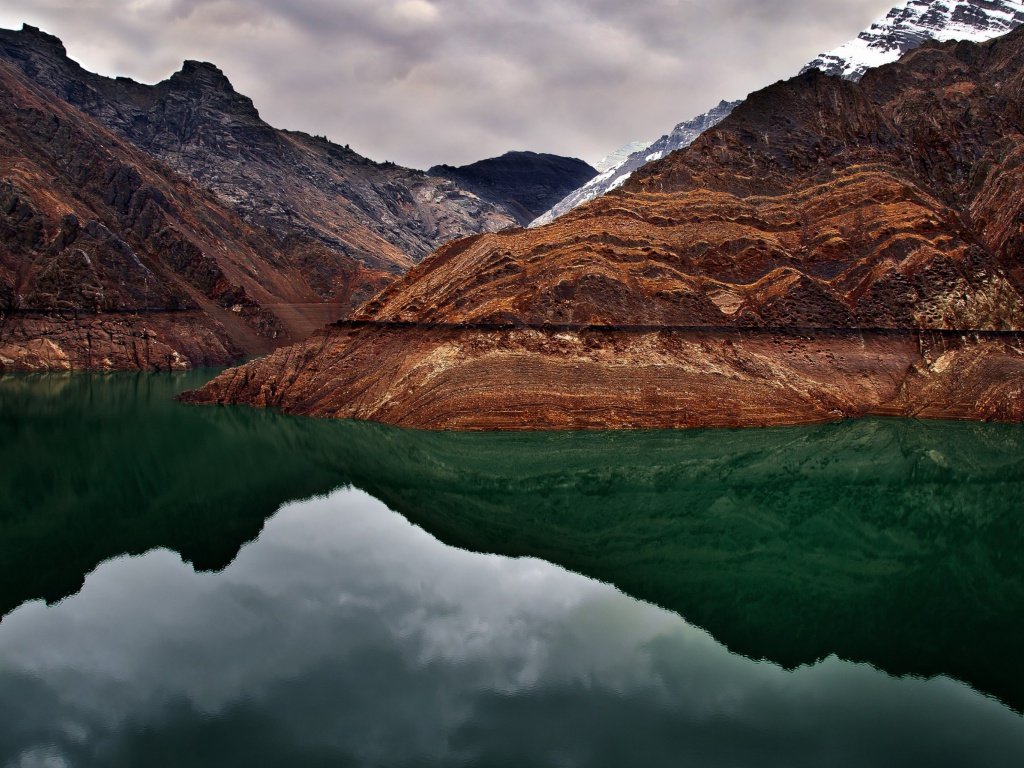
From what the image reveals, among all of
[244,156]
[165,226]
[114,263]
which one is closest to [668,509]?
[114,263]

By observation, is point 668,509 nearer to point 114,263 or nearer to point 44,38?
point 114,263

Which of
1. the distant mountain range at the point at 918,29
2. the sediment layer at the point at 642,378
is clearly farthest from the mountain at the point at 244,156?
the sediment layer at the point at 642,378

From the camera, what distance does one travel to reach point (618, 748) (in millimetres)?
7648

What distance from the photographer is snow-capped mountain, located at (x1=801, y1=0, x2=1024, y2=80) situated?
9606cm

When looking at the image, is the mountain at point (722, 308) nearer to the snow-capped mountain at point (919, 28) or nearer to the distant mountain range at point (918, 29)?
the distant mountain range at point (918, 29)

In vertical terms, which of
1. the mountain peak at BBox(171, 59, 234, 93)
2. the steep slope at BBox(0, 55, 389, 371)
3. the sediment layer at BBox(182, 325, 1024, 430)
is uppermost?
the mountain peak at BBox(171, 59, 234, 93)

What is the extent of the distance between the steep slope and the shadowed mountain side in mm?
29660

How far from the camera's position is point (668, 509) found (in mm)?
18438

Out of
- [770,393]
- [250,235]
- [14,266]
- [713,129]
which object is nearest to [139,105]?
[250,235]

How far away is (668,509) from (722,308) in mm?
17540

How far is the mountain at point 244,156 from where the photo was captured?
119625 mm

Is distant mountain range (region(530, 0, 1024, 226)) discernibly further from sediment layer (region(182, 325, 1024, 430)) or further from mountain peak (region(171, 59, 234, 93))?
mountain peak (region(171, 59, 234, 93))

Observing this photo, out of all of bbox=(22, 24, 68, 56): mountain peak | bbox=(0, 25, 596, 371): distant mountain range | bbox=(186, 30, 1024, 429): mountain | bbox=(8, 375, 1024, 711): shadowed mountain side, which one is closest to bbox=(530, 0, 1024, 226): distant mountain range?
bbox=(0, 25, 596, 371): distant mountain range

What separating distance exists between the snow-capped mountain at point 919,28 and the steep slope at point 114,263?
256 feet
